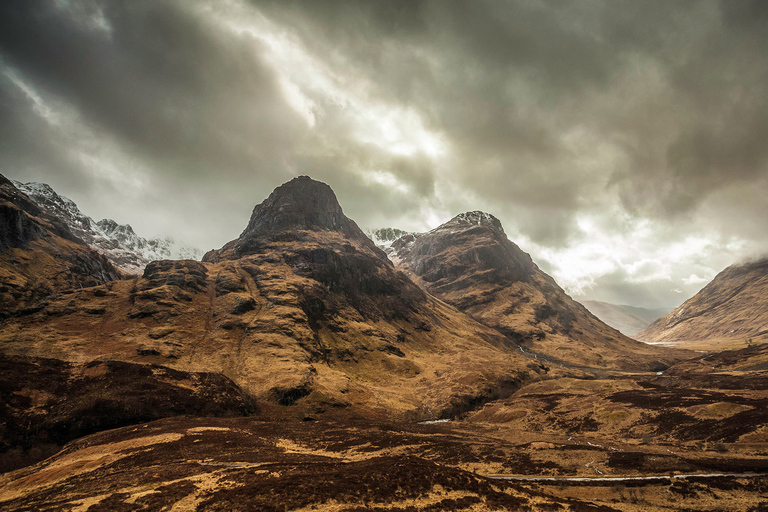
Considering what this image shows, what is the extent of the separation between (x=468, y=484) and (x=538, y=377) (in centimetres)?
15681

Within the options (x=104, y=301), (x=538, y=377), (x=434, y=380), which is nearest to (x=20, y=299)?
(x=104, y=301)

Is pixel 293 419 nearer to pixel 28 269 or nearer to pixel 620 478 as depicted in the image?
pixel 620 478

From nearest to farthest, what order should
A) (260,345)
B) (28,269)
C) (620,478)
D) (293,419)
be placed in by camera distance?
(620,478)
(293,419)
(260,345)
(28,269)

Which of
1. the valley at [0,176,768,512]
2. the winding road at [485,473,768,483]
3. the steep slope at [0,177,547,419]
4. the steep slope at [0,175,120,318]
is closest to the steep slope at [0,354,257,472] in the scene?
the valley at [0,176,768,512]

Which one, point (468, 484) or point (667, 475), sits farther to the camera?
point (667, 475)

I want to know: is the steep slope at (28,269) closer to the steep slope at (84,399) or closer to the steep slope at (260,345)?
the steep slope at (260,345)

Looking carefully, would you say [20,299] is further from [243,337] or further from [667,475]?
[667,475]

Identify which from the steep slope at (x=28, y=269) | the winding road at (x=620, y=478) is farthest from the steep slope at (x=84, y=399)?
the steep slope at (x=28, y=269)

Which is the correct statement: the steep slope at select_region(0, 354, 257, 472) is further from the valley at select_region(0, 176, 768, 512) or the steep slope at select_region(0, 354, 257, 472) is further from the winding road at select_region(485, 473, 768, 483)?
the winding road at select_region(485, 473, 768, 483)

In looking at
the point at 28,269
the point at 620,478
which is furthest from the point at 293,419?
the point at 28,269

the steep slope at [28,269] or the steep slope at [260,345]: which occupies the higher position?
the steep slope at [28,269]

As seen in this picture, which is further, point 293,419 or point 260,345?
point 260,345

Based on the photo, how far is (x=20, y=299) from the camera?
134 m

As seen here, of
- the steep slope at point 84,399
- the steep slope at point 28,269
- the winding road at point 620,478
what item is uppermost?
the steep slope at point 28,269
